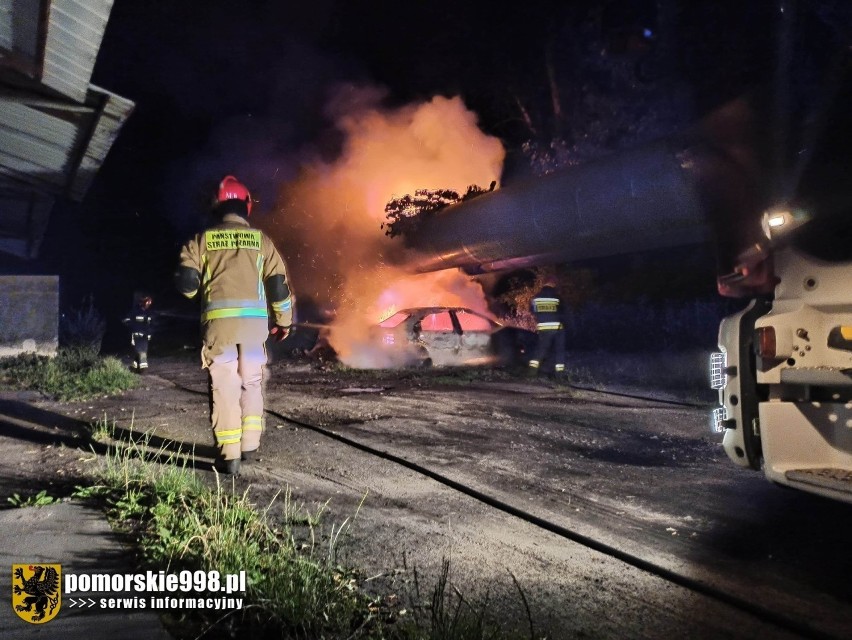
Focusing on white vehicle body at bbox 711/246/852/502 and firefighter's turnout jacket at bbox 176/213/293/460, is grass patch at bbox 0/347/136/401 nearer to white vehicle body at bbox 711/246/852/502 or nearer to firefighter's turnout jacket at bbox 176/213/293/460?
firefighter's turnout jacket at bbox 176/213/293/460

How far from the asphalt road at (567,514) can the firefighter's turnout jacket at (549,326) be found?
3526mm

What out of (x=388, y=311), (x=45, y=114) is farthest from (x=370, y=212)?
(x=45, y=114)

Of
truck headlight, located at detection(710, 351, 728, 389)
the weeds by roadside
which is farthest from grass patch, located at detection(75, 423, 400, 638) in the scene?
truck headlight, located at detection(710, 351, 728, 389)

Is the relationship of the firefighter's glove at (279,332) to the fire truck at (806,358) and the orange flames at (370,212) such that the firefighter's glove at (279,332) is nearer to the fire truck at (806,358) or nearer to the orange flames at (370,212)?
the fire truck at (806,358)

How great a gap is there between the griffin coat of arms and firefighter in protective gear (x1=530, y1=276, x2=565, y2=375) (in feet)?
27.7

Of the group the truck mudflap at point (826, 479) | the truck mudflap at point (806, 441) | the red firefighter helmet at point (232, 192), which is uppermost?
the red firefighter helmet at point (232, 192)

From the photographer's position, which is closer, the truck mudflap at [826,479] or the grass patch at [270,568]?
the grass patch at [270,568]

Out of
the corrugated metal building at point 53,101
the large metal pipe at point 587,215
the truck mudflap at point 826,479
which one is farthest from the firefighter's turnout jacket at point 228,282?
the large metal pipe at point 587,215

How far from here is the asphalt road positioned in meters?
2.52

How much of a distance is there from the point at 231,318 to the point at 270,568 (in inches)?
84.1

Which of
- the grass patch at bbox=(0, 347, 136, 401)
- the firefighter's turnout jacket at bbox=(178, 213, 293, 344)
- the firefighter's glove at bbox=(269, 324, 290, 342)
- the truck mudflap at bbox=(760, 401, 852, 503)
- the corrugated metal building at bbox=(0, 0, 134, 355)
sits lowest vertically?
the truck mudflap at bbox=(760, 401, 852, 503)

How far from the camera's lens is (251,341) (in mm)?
4395

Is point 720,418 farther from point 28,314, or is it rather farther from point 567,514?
point 28,314

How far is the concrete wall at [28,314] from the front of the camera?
38.6 feet
